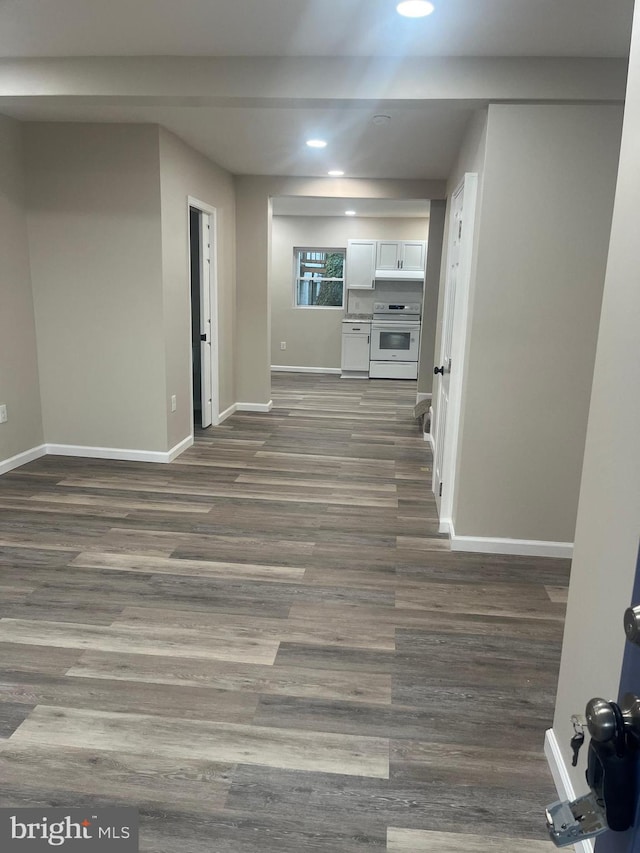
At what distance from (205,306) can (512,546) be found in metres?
3.78

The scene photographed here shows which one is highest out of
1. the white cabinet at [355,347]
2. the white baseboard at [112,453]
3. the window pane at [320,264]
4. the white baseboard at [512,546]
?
the window pane at [320,264]

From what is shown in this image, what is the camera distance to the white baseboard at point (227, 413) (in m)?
6.37

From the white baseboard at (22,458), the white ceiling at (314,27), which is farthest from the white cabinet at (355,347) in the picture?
the white ceiling at (314,27)

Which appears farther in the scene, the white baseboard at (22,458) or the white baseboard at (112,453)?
the white baseboard at (112,453)

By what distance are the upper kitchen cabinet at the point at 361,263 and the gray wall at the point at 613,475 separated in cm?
831

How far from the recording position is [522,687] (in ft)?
7.44

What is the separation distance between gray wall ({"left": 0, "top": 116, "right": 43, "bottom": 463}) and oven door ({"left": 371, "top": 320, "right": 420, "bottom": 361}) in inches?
232

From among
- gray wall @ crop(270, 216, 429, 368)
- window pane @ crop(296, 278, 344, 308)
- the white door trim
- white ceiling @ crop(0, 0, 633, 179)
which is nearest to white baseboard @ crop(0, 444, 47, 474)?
the white door trim

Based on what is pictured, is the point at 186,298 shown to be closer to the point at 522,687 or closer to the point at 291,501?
the point at 291,501

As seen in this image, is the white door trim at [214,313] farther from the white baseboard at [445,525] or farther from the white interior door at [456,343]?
the white baseboard at [445,525]

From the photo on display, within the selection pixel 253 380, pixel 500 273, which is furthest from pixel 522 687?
pixel 253 380

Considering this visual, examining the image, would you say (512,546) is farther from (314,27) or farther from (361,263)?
(361,263)

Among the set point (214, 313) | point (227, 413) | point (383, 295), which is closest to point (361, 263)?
point (383, 295)

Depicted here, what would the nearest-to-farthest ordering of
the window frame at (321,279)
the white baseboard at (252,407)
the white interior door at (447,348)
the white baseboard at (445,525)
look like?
1. the white baseboard at (445,525)
2. the white interior door at (447,348)
3. the white baseboard at (252,407)
4. the window frame at (321,279)
